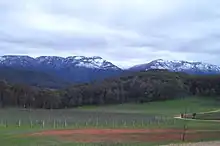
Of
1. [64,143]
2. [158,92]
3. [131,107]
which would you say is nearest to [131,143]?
[64,143]

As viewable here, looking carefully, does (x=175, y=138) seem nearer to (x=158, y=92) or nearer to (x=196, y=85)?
(x=158, y=92)

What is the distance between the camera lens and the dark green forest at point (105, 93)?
161 meters

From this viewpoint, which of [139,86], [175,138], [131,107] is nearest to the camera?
[175,138]

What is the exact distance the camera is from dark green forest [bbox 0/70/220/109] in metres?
161

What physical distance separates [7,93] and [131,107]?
4154cm

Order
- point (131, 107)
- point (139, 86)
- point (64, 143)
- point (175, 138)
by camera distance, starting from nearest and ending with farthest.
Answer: point (64, 143) < point (175, 138) < point (131, 107) < point (139, 86)

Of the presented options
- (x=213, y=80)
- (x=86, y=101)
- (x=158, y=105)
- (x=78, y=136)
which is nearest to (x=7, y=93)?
(x=86, y=101)

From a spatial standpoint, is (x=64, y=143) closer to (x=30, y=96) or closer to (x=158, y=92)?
(x=30, y=96)

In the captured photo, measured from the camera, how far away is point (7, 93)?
158m

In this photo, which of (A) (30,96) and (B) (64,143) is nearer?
(B) (64,143)

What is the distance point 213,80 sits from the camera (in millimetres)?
196375

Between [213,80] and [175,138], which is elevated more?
[213,80]

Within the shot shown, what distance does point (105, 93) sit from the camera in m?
182

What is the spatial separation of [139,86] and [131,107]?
3449 cm
